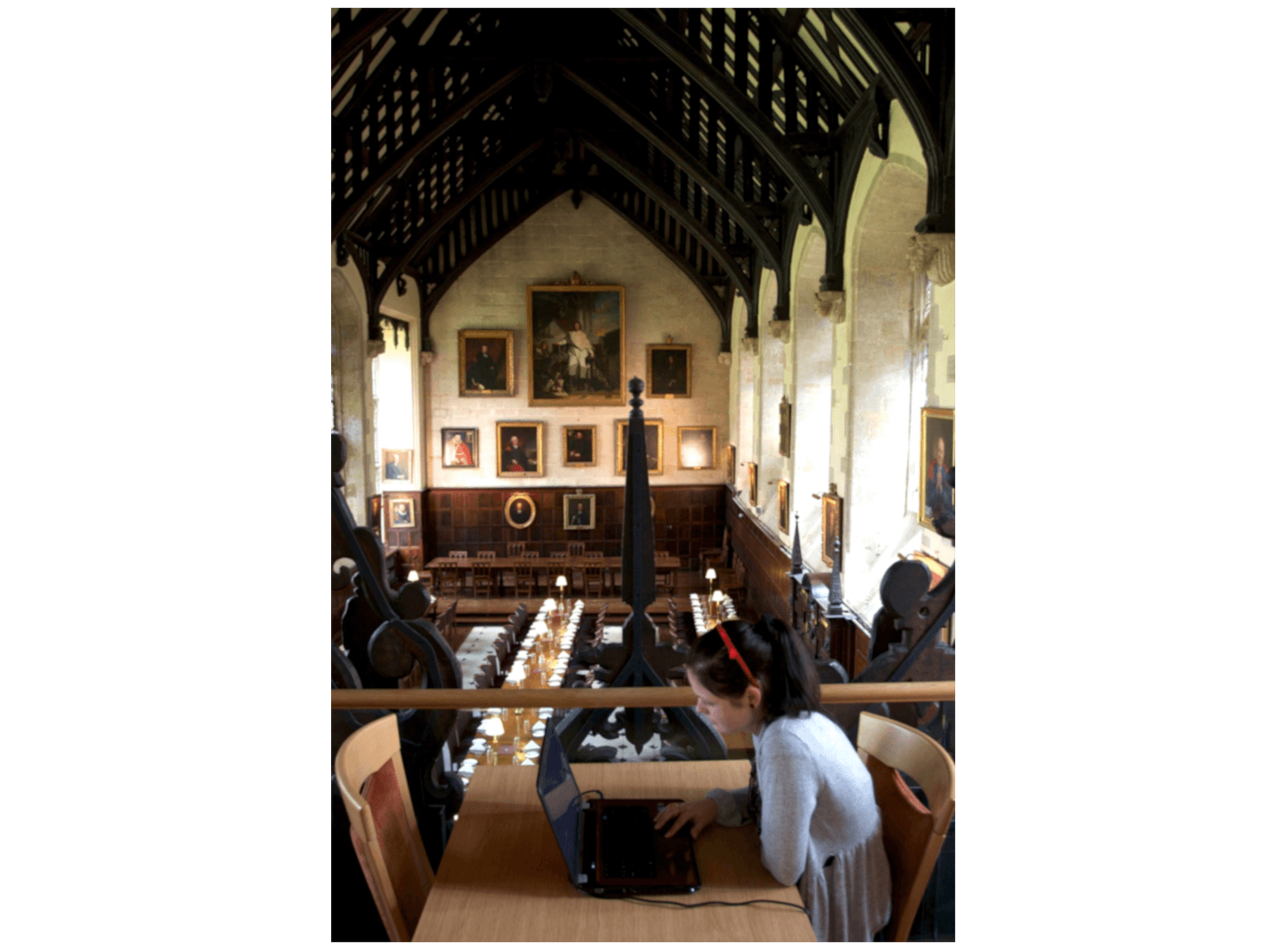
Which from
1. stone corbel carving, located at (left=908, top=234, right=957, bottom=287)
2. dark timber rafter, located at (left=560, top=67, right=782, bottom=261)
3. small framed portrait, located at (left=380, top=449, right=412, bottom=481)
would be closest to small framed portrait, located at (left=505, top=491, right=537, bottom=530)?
small framed portrait, located at (left=380, top=449, right=412, bottom=481)

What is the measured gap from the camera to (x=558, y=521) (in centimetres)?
1539

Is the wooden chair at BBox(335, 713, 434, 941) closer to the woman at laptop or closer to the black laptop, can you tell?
the black laptop

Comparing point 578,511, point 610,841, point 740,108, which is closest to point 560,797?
point 610,841

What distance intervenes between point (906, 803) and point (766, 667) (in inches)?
19.6

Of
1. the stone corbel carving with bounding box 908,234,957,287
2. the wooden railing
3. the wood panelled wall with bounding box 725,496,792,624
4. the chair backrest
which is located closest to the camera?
the chair backrest

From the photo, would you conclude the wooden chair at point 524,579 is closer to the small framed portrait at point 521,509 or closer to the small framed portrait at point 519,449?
the small framed portrait at point 521,509

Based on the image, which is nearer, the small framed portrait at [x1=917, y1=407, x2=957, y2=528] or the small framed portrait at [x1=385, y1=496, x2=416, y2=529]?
the small framed portrait at [x1=917, y1=407, x2=957, y2=528]

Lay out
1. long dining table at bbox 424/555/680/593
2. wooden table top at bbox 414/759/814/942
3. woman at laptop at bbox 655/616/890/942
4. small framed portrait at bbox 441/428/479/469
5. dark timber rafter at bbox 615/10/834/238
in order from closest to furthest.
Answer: wooden table top at bbox 414/759/814/942
woman at laptop at bbox 655/616/890/942
dark timber rafter at bbox 615/10/834/238
long dining table at bbox 424/555/680/593
small framed portrait at bbox 441/428/479/469

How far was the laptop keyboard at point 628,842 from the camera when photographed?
159 centimetres

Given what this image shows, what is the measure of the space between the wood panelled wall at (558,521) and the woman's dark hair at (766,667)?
1347 cm

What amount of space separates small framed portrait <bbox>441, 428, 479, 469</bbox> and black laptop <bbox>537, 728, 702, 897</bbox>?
13.8m

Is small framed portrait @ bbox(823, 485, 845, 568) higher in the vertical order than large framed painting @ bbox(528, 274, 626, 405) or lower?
lower

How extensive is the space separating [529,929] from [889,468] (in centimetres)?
A: 652

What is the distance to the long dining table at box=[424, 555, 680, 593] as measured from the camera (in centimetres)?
1418
